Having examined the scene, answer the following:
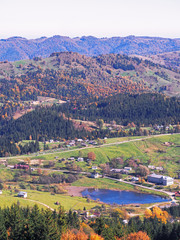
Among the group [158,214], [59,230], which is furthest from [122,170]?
[59,230]

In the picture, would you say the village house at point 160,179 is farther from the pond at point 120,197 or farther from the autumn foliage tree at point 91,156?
the autumn foliage tree at point 91,156

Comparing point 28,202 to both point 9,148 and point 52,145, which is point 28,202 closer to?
point 9,148

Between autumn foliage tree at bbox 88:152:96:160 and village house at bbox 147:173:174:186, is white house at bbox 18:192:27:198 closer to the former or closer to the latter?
village house at bbox 147:173:174:186

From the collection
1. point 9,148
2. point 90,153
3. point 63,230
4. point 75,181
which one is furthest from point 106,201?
point 9,148

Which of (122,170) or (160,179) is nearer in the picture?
(160,179)

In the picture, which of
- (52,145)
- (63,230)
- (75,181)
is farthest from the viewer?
(52,145)

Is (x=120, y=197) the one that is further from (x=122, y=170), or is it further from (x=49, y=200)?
(x=122, y=170)
